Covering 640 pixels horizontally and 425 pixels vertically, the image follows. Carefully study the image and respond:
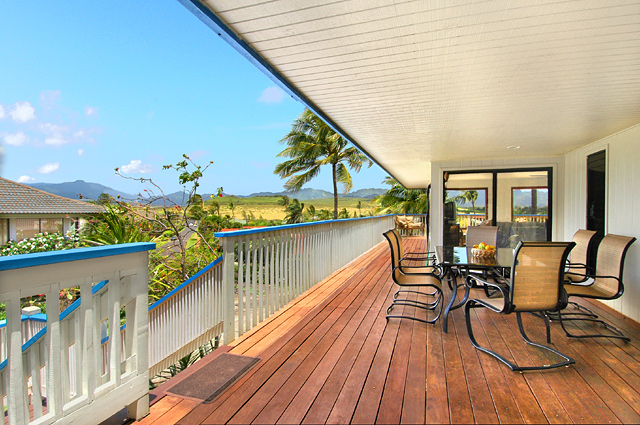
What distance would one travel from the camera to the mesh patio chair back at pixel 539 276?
2.73 meters

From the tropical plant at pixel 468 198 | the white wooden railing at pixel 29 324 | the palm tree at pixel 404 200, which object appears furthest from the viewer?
the palm tree at pixel 404 200

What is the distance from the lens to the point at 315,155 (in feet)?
57.1

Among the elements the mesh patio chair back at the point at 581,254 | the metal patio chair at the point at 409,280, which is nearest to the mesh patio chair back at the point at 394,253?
the metal patio chair at the point at 409,280

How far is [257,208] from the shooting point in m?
31.8

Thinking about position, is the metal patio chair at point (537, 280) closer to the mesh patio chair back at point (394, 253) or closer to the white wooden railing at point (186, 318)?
the mesh patio chair back at point (394, 253)

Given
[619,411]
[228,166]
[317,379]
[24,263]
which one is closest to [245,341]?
[317,379]

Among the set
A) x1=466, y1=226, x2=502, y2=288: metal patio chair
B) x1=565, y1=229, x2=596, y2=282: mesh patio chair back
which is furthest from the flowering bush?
x1=565, y1=229, x2=596, y2=282: mesh patio chair back

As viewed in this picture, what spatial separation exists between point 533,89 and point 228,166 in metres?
92.2

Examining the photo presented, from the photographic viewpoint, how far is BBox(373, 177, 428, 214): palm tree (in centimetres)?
1911

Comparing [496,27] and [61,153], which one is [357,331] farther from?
[61,153]

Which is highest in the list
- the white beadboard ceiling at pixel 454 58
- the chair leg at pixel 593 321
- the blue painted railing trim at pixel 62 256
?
the white beadboard ceiling at pixel 454 58

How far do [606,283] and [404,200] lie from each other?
16.8m

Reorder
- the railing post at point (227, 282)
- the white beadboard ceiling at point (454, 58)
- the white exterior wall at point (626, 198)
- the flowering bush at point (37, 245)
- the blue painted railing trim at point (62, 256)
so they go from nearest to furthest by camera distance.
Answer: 1. the blue painted railing trim at point (62, 256)
2. the white beadboard ceiling at point (454, 58)
3. the railing post at point (227, 282)
4. the white exterior wall at point (626, 198)
5. the flowering bush at point (37, 245)

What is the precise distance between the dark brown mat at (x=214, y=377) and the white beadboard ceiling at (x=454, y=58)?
2.24 metres
